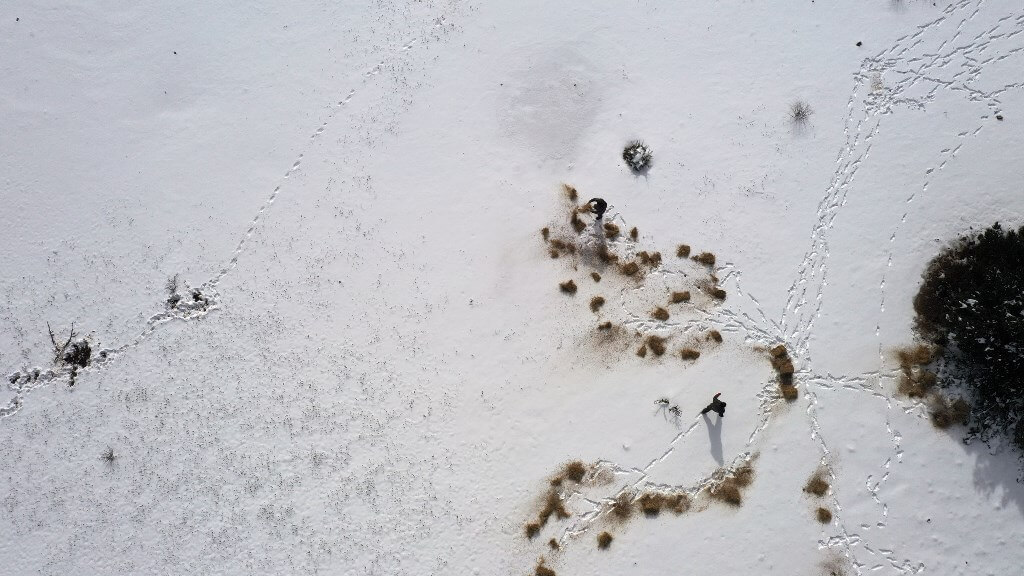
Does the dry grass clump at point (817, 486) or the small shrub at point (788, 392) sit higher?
the small shrub at point (788, 392)

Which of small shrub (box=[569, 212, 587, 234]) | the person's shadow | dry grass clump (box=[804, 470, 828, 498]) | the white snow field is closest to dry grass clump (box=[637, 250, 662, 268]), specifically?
the white snow field

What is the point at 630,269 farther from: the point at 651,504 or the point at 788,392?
the point at 651,504

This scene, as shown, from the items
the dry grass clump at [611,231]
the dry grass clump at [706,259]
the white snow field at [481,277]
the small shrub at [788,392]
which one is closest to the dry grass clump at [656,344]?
the white snow field at [481,277]

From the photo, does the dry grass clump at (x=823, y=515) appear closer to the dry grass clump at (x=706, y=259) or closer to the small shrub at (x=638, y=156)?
the dry grass clump at (x=706, y=259)

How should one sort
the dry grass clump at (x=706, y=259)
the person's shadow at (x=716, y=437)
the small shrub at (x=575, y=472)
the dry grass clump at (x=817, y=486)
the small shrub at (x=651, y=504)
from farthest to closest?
the dry grass clump at (x=706, y=259)
the person's shadow at (x=716, y=437)
the small shrub at (x=575, y=472)
the dry grass clump at (x=817, y=486)
the small shrub at (x=651, y=504)

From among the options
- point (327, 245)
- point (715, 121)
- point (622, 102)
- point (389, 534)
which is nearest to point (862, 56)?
point (715, 121)

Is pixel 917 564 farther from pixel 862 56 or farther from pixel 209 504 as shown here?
pixel 209 504

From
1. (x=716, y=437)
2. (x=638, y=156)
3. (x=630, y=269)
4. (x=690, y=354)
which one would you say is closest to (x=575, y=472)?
(x=716, y=437)
